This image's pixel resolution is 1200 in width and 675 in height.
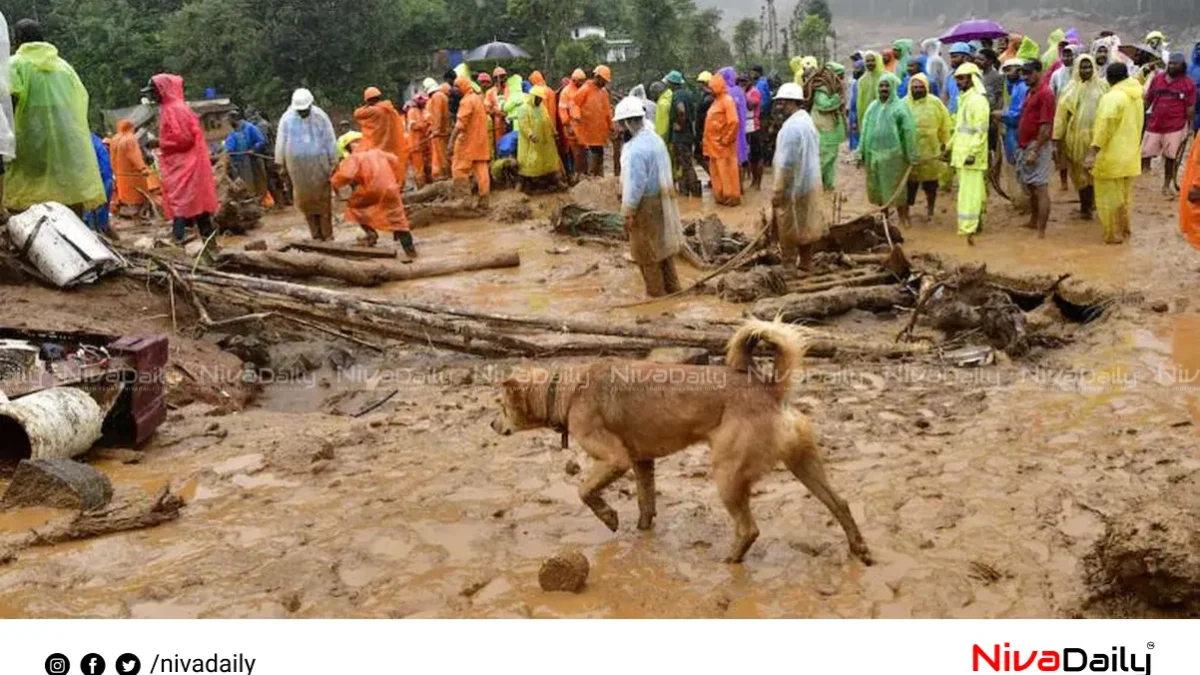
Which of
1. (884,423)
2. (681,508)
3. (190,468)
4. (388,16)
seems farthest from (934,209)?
(388,16)

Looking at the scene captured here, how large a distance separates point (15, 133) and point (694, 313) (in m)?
5.42

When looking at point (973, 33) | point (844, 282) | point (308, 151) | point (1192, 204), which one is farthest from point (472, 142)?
point (1192, 204)

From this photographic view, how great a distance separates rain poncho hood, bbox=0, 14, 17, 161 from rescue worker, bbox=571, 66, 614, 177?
8.14m

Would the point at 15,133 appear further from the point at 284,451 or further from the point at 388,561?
the point at 388,561

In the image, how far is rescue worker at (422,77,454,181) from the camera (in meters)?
14.9

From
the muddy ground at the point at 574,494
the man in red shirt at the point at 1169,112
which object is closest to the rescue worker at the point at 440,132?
the muddy ground at the point at 574,494

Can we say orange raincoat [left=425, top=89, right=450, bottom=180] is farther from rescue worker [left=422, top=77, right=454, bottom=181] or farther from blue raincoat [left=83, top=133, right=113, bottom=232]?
blue raincoat [left=83, top=133, right=113, bottom=232]

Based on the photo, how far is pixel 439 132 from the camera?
49.4 feet

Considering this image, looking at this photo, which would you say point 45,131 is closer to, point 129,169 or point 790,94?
point 790,94

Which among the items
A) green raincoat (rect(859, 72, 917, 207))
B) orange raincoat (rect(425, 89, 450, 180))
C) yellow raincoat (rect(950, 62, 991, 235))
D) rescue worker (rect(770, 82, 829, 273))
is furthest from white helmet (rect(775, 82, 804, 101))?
orange raincoat (rect(425, 89, 450, 180))

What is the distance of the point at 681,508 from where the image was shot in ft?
15.2
